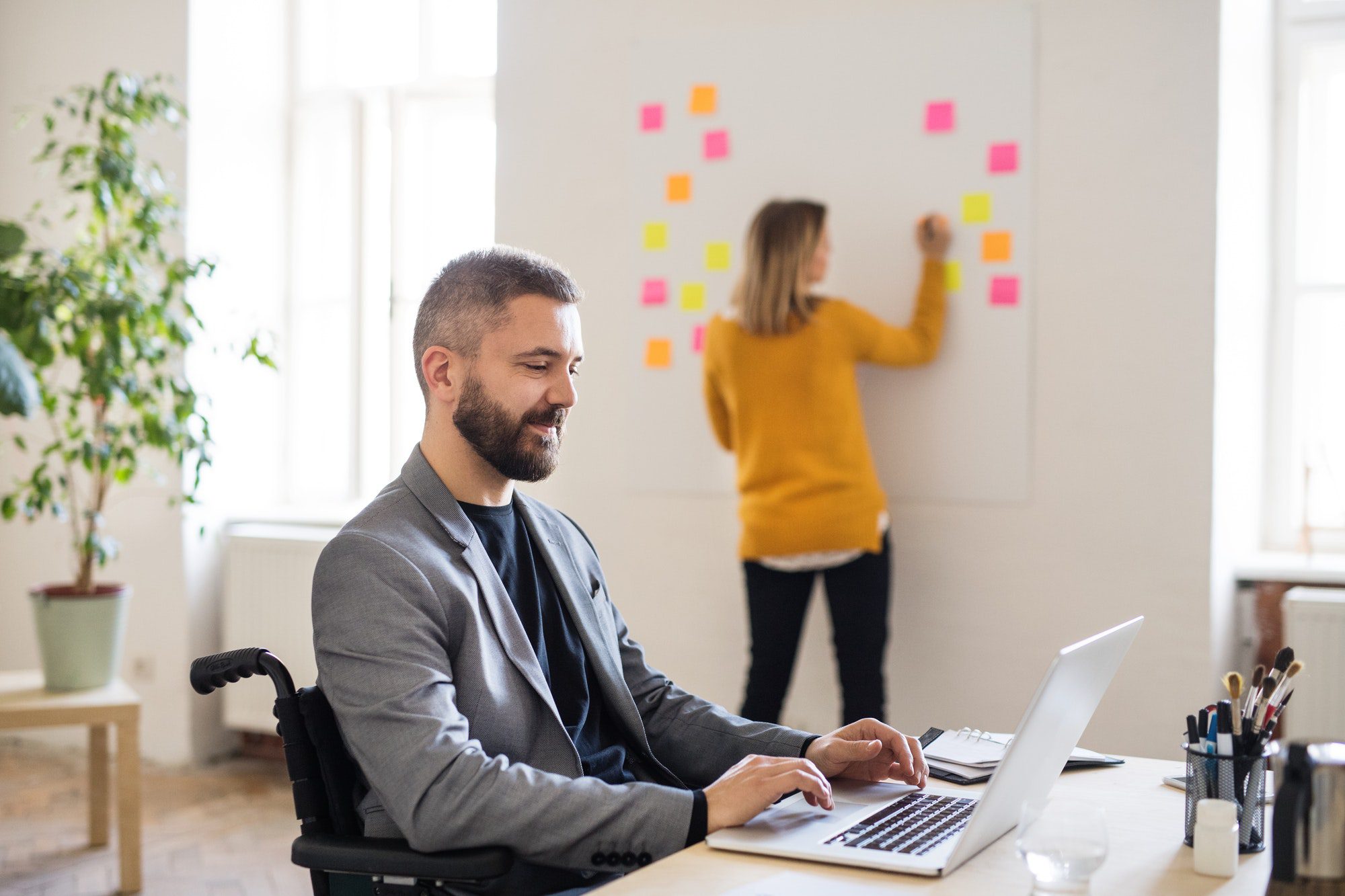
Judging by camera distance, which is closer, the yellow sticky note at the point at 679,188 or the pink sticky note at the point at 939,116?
the pink sticky note at the point at 939,116

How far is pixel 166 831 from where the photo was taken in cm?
374

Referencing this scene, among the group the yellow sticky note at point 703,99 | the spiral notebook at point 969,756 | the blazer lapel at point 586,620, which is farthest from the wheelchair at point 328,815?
the yellow sticky note at point 703,99

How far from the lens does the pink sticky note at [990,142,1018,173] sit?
326 centimetres

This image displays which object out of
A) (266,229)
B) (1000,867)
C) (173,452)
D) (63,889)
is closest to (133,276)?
(173,452)

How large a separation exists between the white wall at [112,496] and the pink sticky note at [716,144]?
1926 mm

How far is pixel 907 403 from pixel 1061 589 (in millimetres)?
625

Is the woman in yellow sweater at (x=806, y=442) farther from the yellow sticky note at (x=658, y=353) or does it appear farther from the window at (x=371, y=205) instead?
the window at (x=371, y=205)

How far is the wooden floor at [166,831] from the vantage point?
3309 mm

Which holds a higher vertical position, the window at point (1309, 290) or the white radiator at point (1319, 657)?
the window at point (1309, 290)

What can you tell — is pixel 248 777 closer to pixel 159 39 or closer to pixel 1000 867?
pixel 159 39

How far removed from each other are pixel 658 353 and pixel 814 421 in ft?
2.21

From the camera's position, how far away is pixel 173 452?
3.81m

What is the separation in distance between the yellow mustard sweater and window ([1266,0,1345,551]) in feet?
3.34

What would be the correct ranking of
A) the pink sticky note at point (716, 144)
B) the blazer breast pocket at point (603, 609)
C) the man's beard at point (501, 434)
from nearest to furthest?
1. the man's beard at point (501, 434)
2. the blazer breast pocket at point (603, 609)
3. the pink sticky note at point (716, 144)
